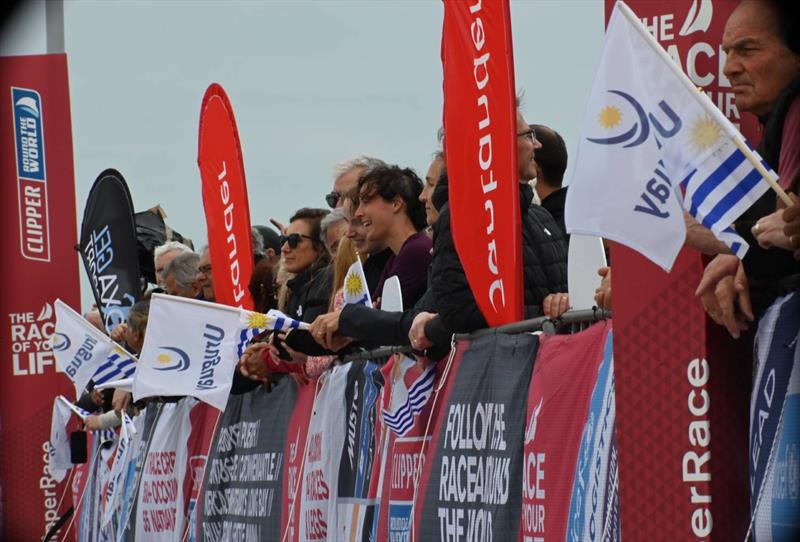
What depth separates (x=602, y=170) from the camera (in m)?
4.59

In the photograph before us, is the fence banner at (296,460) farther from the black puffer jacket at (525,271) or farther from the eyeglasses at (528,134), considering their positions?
the eyeglasses at (528,134)

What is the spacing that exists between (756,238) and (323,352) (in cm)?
449

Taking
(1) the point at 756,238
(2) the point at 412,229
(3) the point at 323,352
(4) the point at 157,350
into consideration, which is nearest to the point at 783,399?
(1) the point at 756,238

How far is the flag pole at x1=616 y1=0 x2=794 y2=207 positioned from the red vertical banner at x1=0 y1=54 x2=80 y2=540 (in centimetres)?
1257

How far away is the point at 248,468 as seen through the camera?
9586mm

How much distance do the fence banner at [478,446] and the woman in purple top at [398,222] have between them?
92 cm

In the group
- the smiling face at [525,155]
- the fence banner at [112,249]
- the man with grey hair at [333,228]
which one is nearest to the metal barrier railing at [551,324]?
the smiling face at [525,155]

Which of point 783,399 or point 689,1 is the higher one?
point 689,1

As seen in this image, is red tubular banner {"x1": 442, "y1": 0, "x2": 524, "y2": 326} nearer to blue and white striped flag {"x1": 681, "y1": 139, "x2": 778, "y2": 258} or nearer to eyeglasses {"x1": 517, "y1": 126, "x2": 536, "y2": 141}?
eyeglasses {"x1": 517, "y1": 126, "x2": 536, "y2": 141}

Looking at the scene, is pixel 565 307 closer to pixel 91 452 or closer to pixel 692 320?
pixel 692 320

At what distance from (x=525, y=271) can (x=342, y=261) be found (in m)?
1.85

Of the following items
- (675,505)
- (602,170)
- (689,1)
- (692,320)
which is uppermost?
(689,1)

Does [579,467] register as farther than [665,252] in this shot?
Yes

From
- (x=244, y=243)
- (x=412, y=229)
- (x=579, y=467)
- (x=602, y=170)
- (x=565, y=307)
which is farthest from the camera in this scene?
(x=244, y=243)
